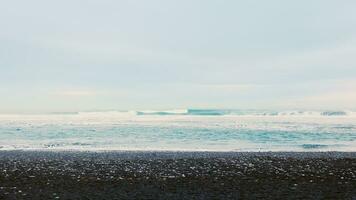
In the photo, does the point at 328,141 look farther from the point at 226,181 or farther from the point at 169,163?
the point at 226,181

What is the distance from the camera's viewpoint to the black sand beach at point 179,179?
635 inches

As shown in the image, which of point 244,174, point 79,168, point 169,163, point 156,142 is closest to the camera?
point 244,174

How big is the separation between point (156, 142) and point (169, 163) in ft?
74.5

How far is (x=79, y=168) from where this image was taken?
23.0 m

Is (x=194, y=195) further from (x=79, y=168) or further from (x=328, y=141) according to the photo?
(x=328, y=141)

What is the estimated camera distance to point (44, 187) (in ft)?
56.7

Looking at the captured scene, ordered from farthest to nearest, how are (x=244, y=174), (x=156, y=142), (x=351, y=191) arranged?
(x=156, y=142) → (x=244, y=174) → (x=351, y=191)

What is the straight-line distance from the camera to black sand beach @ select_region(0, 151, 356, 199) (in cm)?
1612

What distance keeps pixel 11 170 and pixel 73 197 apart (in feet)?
24.7

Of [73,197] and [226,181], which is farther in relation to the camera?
[226,181]

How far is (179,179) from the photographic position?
763 inches

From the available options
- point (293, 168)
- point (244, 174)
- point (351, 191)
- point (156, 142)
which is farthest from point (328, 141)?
point (351, 191)

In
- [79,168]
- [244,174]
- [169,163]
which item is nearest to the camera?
[244,174]

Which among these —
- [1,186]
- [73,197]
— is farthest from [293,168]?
[1,186]
